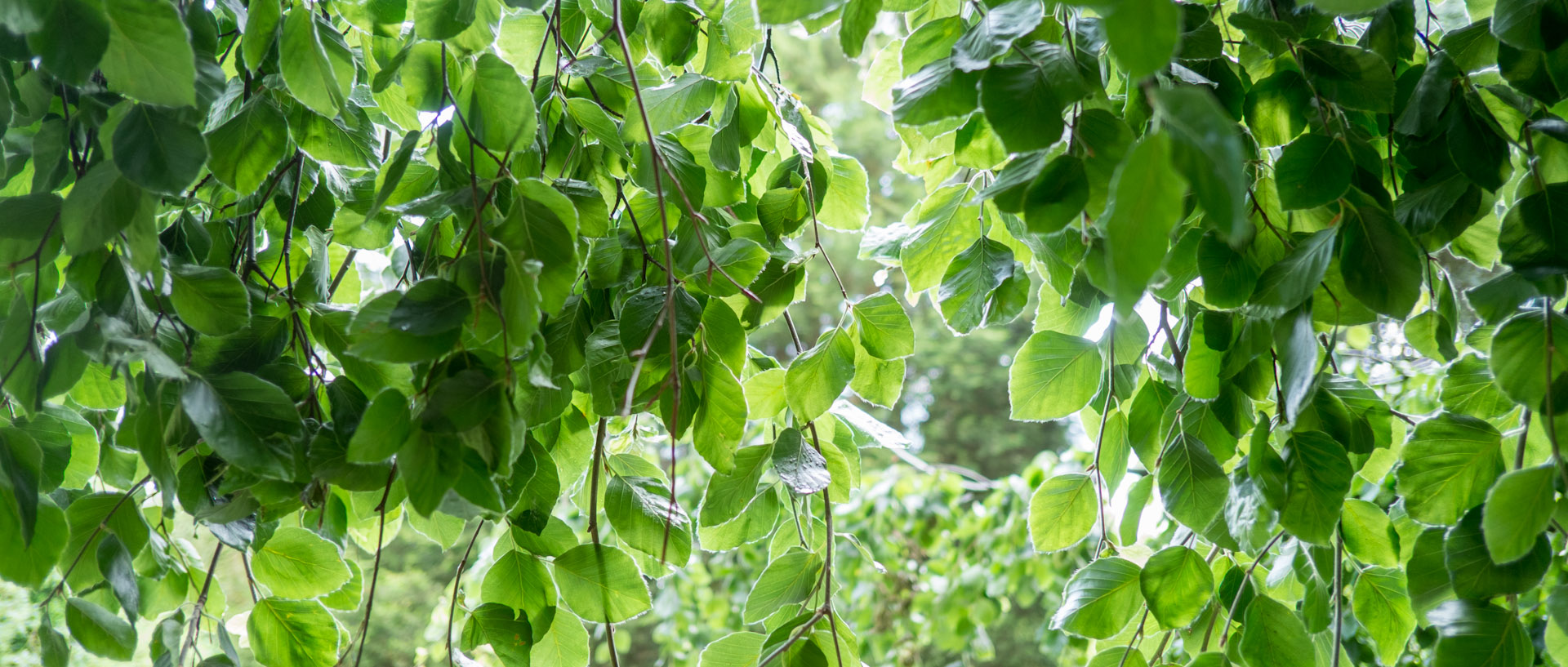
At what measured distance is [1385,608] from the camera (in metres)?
0.51

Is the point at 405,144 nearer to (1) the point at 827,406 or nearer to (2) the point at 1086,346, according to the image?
(1) the point at 827,406

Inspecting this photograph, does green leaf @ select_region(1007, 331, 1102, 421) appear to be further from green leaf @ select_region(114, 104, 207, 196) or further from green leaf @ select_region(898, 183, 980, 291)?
green leaf @ select_region(114, 104, 207, 196)

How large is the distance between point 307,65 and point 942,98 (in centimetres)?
27

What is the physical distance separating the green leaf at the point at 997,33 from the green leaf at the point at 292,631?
0.41 meters

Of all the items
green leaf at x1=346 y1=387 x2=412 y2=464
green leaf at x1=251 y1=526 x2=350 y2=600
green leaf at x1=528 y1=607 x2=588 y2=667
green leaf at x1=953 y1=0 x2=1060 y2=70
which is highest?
green leaf at x1=953 y1=0 x2=1060 y2=70

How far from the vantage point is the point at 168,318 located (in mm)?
389

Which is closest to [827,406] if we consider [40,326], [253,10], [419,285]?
[419,285]

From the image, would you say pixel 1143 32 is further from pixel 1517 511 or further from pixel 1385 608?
pixel 1385 608

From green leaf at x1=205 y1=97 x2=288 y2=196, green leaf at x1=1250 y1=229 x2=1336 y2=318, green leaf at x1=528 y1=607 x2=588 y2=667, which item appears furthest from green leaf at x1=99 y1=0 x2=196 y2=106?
green leaf at x1=1250 y1=229 x2=1336 y2=318

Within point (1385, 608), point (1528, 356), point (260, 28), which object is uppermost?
point (260, 28)

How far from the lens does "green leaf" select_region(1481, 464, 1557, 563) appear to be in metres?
0.34

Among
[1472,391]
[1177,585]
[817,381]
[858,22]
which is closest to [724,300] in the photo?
[817,381]

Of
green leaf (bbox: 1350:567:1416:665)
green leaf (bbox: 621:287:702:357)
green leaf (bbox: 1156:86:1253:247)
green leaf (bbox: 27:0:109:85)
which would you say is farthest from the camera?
green leaf (bbox: 1350:567:1416:665)

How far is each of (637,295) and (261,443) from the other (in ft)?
0.53
